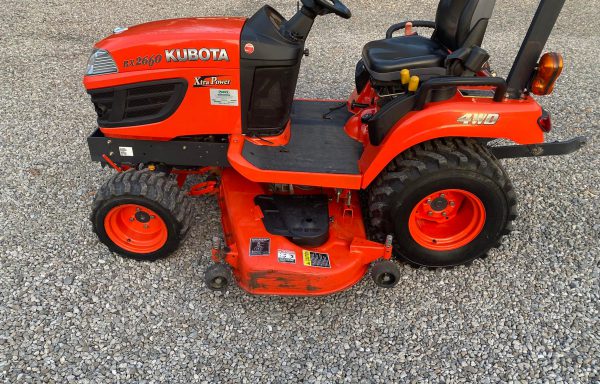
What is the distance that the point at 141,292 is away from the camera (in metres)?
2.82

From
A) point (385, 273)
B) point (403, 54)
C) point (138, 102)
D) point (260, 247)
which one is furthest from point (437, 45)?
point (138, 102)

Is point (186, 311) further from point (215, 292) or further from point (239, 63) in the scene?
point (239, 63)

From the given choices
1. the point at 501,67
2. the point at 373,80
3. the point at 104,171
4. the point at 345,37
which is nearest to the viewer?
the point at 373,80

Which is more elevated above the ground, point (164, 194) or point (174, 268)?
point (164, 194)

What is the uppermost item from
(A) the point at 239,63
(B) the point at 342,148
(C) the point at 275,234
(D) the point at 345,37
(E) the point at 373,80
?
(A) the point at 239,63

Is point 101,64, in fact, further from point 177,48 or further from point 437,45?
point 437,45

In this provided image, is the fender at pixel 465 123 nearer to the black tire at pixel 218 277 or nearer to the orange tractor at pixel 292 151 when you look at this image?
the orange tractor at pixel 292 151

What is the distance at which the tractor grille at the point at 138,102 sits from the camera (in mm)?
2754

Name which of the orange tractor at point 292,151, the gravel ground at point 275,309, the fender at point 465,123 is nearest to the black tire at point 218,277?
the orange tractor at point 292,151

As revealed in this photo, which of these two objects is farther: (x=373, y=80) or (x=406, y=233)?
(x=373, y=80)

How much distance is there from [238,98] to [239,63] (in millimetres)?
196

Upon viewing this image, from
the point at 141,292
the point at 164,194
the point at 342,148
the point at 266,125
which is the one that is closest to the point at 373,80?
the point at 342,148

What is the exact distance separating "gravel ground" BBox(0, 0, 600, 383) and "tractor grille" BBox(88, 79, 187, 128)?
805 millimetres

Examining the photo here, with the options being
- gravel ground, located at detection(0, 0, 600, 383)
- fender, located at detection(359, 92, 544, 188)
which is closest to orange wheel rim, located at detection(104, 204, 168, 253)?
gravel ground, located at detection(0, 0, 600, 383)
